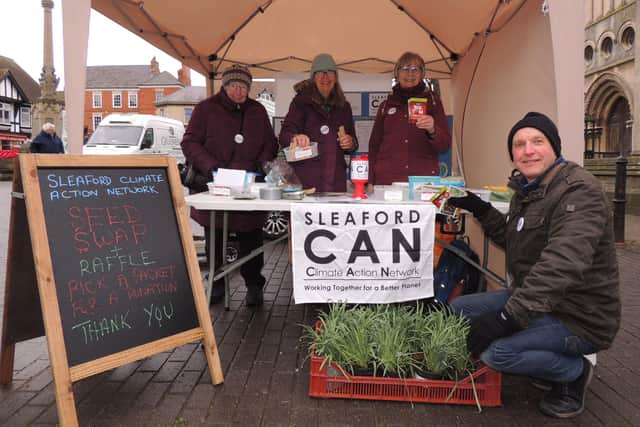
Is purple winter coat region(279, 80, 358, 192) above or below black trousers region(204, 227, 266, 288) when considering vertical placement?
above

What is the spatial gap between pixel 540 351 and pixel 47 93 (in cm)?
3404

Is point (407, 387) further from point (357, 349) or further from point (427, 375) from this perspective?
point (357, 349)

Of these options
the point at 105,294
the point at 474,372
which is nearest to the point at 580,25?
the point at 474,372

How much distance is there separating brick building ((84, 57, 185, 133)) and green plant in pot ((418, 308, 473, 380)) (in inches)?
2325

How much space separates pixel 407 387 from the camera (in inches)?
101

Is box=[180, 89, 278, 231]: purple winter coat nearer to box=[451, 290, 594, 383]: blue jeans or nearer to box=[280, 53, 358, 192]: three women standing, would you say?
box=[280, 53, 358, 192]: three women standing

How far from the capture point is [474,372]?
2574 millimetres

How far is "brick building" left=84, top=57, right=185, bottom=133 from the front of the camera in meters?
58.3

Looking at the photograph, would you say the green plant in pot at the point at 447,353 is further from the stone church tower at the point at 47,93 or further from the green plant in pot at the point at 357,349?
the stone church tower at the point at 47,93

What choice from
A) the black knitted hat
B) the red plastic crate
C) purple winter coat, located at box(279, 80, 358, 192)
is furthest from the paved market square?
the black knitted hat

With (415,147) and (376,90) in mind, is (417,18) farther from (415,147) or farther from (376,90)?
(415,147)

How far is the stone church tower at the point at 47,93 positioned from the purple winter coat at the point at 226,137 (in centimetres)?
2813

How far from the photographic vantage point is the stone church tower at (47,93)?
29.8 metres

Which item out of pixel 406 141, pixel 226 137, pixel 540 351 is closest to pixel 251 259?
pixel 226 137
